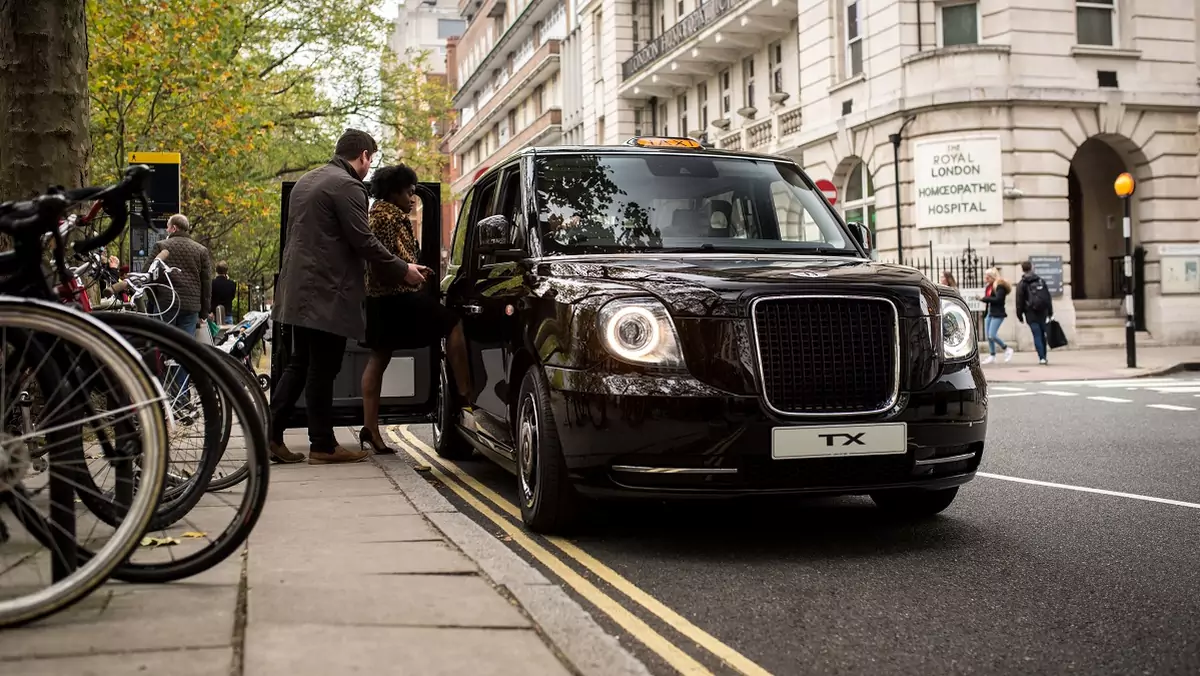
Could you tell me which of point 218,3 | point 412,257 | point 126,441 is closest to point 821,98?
point 218,3

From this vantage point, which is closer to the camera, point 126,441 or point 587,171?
point 126,441

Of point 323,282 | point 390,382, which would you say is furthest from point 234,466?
point 390,382

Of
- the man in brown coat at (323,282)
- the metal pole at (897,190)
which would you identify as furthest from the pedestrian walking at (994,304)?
the man in brown coat at (323,282)

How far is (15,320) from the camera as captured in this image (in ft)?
10.9

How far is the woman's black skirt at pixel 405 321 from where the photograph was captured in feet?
24.5

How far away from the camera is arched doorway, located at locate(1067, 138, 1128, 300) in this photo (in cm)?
2853

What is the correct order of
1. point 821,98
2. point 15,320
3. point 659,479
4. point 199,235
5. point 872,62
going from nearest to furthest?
point 15,320
point 659,479
point 872,62
point 821,98
point 199,235

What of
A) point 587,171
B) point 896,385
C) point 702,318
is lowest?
point 896,385

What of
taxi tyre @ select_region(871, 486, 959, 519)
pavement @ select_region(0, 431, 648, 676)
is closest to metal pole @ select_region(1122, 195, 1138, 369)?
taxi tyre @ select_region(871, 486, 959, 519)

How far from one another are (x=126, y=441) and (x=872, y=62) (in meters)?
25.7

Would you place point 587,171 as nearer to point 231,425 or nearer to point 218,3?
point 231,425

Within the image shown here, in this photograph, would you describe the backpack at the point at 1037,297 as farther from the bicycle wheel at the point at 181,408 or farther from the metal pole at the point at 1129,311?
the bicycle wheel at the point at 181,408

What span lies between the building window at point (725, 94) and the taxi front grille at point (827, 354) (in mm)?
31370

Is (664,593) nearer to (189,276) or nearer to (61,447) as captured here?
(61,447)
